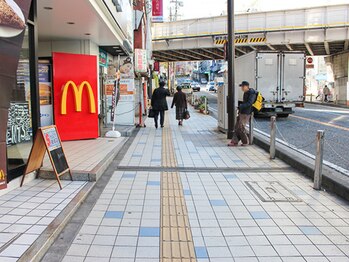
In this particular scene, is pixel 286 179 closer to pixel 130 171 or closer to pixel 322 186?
pixel 322 186

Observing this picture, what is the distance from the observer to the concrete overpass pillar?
2955cm

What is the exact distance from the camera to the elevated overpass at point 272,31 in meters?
25.5

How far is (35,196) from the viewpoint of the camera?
17.2ft

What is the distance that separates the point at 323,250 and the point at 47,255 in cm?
287

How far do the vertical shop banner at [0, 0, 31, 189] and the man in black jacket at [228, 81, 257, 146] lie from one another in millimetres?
6822

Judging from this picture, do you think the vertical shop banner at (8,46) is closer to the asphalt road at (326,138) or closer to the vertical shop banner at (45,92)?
the vertical shop banner at (45,92)

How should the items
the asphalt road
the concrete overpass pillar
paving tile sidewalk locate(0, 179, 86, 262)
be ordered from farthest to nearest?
the concrete overpass pillar < the asphalt road < paving tile sidewalk locate(0, 179, 86, 262)

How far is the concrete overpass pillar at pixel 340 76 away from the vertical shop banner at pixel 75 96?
24.5 metres

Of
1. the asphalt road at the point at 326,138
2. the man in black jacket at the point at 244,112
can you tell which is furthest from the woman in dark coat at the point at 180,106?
the man in black jacket at the point at 244,112

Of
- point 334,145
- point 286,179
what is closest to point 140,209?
point 286,179

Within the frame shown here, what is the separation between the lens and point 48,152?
5535 millimetres

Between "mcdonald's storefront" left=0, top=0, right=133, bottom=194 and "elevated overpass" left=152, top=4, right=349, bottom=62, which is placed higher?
"elevated overpass" left=152, top=4, right=349, bottom=62

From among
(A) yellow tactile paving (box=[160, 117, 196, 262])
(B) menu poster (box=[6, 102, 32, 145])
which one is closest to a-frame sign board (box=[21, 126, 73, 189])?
(B) menu poster (box=[6, 102, 32, 145])

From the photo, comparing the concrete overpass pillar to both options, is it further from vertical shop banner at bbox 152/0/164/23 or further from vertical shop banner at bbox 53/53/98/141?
vertical shop banner at bbox 53/53/98/141
